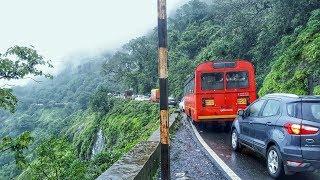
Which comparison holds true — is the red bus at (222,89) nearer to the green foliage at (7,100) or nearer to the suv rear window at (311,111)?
the green foliage at (7,100)

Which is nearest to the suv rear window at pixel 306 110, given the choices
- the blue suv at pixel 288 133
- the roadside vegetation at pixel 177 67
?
the blue suv at pixel 288 133

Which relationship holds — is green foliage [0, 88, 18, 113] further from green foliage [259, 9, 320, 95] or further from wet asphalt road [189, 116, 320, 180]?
green foliage [259, 9, 320, 95]

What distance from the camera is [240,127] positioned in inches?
397

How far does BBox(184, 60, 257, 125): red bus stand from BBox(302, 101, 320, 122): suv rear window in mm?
8056

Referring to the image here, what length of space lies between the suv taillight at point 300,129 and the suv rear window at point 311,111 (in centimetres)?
22

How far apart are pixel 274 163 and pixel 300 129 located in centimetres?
104

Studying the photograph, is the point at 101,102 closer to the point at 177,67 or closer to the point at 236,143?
the point at 177,67

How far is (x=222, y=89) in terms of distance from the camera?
1535 centimetres

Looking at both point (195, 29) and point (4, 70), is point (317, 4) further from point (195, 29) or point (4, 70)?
point (195, 29)

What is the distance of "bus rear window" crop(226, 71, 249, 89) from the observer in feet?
50.3

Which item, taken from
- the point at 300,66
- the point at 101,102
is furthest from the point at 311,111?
the point at 101,102

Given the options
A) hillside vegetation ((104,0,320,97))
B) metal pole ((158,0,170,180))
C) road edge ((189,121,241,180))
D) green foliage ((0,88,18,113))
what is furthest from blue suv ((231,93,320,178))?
hillside vegetation ((104,0,320,97))

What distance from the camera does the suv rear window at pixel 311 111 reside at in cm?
690

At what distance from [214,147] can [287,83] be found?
10642 millimetres
